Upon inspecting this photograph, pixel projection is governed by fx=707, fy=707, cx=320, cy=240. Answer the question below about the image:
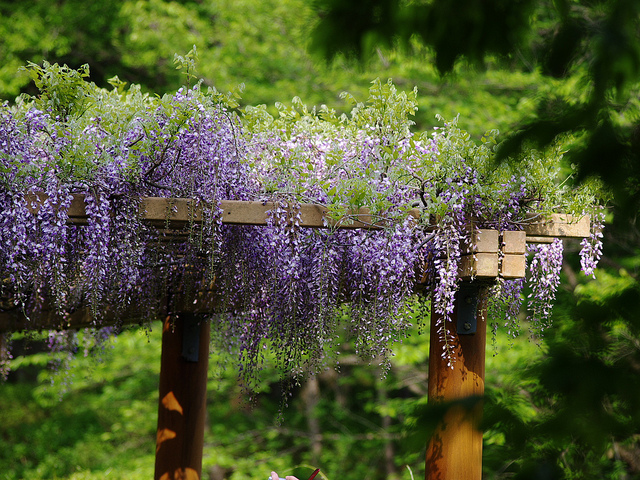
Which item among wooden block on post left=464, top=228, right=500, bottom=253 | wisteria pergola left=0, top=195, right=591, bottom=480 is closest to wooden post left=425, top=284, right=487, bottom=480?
wisteria pergola left=0, top=195, right=591, bottom=480

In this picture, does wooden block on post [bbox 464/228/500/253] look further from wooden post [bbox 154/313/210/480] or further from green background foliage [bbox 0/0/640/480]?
green background foliage [bbox 0/0/640/480]

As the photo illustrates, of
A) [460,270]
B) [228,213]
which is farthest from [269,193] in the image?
[460,270]

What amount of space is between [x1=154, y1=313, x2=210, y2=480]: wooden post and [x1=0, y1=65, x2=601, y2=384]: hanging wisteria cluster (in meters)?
0.84

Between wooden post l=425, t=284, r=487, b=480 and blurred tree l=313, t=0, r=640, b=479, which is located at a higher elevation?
A: blurred tree l=313, t=0, r=640, b=479

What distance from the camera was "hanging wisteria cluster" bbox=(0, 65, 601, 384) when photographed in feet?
9.12

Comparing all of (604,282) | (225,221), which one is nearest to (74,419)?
(604,282)

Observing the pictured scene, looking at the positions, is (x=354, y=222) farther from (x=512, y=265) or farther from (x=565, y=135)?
(x=565, y=135)

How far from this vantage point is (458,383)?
291 cm

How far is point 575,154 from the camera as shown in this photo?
1057 mm

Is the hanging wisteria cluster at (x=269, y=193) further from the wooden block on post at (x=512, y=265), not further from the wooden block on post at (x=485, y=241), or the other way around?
the wooden block on post at (x=512, y=265)

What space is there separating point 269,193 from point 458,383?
1104mm

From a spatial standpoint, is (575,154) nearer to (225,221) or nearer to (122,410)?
(225,221)

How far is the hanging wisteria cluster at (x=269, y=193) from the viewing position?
278 centimetres

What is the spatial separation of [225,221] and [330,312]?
27.6 inches
